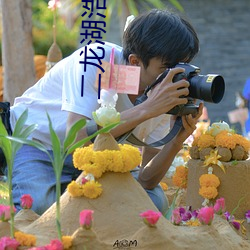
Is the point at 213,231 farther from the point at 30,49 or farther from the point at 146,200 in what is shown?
the point at 30,49

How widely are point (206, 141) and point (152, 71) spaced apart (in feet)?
1.81

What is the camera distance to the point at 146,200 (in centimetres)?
234

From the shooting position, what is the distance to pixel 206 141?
3.40 m

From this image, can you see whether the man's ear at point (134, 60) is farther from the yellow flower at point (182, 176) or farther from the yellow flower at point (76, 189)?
the yellow flower at point (76, 189)

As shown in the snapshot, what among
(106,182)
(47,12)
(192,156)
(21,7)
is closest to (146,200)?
(106,182)

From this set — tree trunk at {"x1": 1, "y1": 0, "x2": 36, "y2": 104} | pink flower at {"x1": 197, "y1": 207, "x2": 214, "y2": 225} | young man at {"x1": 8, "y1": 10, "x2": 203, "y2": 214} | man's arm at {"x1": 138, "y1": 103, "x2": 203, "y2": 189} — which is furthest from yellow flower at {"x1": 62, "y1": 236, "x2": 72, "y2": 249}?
tree trunk at {"x1": 1, "y1": 0, "x2": 36, "y2": 104}

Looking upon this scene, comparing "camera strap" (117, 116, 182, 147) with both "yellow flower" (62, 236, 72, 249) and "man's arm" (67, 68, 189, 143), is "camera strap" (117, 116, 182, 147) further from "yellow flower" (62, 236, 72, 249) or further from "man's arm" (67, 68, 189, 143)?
"yellow flower" (62, 236, 72, 249)

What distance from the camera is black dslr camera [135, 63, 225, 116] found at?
9.11 feet

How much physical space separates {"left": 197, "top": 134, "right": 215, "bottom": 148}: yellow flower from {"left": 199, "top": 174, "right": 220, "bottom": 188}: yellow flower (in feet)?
0.51

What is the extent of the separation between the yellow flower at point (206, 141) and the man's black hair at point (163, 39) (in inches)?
19.9

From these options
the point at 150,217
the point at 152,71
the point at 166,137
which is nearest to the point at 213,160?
the point at 166,137

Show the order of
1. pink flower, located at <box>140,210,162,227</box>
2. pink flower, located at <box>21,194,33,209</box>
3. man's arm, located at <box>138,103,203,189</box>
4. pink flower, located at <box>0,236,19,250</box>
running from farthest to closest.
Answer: man's arm, located at <box>138,103,203,189</box> → pink flower, located at <box>21,194,33,209</box> → pink flower, located at <box>140,210,162,227</box> → pink flower, located at <box>0,236,19,250</box>

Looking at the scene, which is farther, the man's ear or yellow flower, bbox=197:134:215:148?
yellow flower, bbox=197:134:215:148

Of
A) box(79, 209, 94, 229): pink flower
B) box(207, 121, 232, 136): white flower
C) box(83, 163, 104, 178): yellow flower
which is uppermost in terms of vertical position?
box(83, 163, 104, 178): yellow flower
